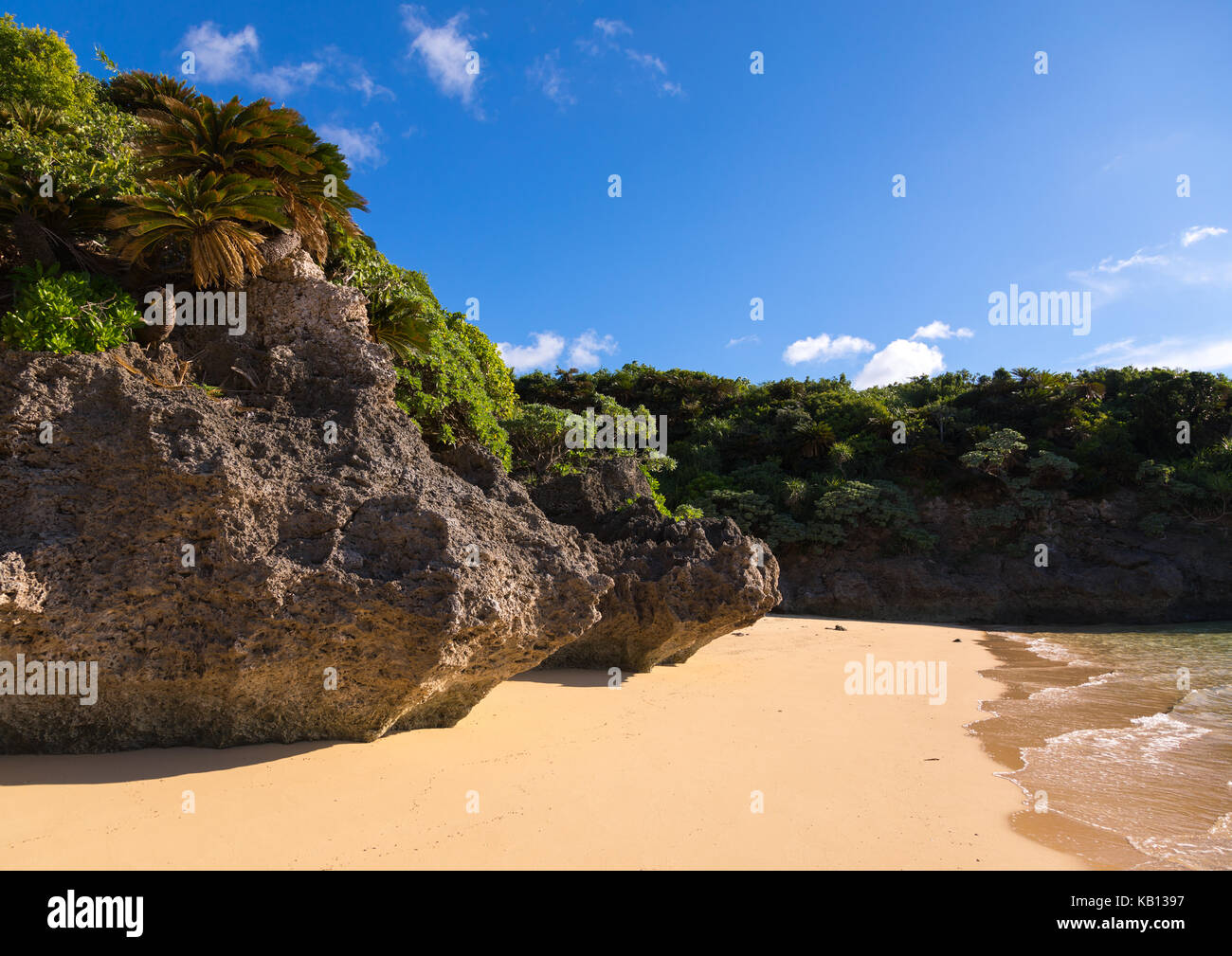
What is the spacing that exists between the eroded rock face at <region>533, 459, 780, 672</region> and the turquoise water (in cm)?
346

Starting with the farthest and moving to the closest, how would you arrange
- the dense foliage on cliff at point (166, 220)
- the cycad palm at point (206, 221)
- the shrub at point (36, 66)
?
the shrub at point (36, 66), the cycad palm at point (206, 221), the dense foliage on cliff at point (166, 220)

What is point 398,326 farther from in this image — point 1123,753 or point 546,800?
point 1123,753

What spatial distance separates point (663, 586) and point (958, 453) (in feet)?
78.0

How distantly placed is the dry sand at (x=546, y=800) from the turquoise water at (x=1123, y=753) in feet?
1.36

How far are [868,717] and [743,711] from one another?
1481 millimetres

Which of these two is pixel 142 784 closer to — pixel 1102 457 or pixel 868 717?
pixel 868 717

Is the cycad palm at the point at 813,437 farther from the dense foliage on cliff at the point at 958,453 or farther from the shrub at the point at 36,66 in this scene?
the shrub at the point at 36,66

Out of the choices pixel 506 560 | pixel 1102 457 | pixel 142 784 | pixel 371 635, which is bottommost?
pixel 142 784

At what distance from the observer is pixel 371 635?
5039mm

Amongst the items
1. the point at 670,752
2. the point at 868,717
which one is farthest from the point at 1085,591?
the point at 670,752

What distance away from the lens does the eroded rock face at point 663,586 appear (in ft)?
29.3

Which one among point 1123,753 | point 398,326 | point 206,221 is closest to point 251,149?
point 206,221

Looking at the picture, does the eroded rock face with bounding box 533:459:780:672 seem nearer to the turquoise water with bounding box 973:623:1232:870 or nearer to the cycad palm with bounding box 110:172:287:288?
the turquoise water with bounding box 973:623:1232:870

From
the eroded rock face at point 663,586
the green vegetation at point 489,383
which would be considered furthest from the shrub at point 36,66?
the eroded rock face at point 663,586
